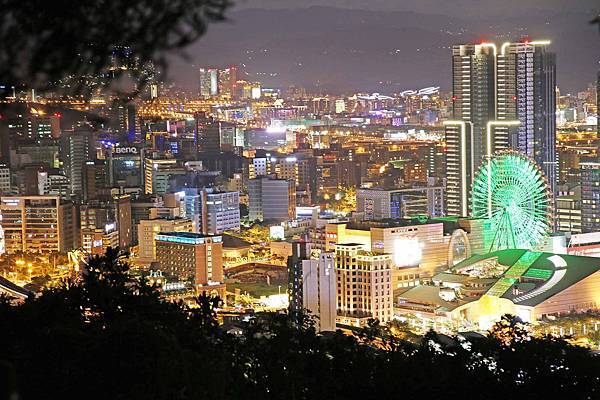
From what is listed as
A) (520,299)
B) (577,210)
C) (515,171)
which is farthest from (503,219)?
(577,210)

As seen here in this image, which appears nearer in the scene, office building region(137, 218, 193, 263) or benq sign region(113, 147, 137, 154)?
office building region(137, 218, 193, 263)

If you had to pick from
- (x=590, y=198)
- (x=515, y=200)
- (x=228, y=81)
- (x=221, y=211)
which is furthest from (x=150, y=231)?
(x=228, y=81)

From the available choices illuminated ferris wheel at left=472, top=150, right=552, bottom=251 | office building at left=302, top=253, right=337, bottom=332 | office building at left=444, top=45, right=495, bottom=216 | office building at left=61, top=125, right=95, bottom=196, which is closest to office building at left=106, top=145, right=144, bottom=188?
office building at left=61, top=125, right=95, bottom=196

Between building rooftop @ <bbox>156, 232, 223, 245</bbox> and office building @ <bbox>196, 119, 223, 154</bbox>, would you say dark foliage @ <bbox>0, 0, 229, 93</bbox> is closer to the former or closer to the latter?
building rooftop @ <bbox>156, 232, 223, 245</bbox>

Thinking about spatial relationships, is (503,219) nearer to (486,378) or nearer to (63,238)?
(63,238)

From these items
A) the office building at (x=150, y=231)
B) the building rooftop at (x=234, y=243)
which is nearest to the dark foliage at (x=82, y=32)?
the office building at (x=150, y=231)

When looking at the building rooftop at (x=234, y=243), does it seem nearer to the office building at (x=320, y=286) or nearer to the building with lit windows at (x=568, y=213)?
the building with lit windows at (x=568, y=213)
